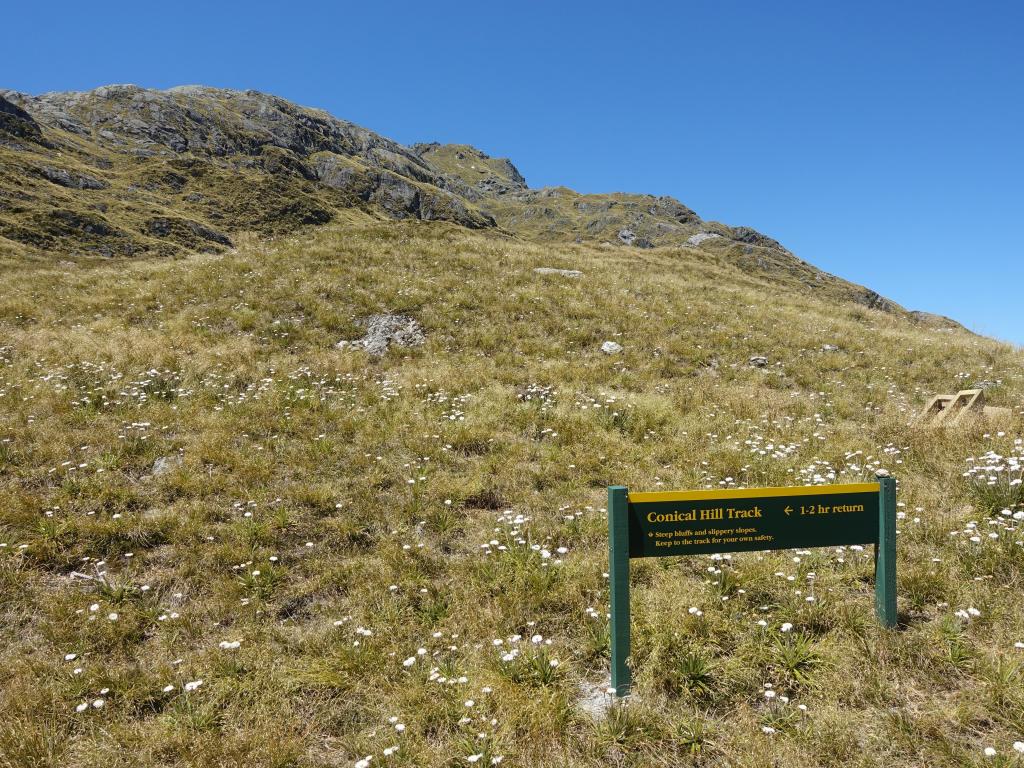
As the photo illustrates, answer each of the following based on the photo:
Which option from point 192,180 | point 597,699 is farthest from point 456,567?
point 192,180

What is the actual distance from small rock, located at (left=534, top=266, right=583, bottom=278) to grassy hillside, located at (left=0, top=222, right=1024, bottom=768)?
9.12 m

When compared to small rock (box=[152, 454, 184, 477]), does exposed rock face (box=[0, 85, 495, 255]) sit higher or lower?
higher

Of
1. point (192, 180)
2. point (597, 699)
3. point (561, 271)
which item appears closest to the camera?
point (597, 699)

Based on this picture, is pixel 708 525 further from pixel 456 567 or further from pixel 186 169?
pixel 186 169

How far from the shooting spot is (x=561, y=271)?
2352 centimetres

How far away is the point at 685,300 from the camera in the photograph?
20594 mm

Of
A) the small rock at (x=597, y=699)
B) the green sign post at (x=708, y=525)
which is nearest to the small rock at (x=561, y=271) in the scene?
the green sign post at (x=708, y=525)

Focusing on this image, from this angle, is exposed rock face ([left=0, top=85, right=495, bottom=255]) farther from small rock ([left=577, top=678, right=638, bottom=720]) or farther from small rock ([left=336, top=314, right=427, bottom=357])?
small rock ([left=577, top=678, right=638, bottom=720])

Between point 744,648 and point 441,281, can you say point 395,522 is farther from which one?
point 441,281

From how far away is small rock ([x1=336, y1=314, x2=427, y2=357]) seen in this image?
14789mm

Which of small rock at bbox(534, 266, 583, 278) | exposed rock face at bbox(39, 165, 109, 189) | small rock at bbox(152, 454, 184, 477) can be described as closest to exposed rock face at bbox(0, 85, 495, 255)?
exposed rock face at bbox(39, 165, 109, 189)

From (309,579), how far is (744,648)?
15.1 ft

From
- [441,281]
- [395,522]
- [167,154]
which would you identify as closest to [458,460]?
[395,522]

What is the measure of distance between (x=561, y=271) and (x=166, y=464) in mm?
18378
